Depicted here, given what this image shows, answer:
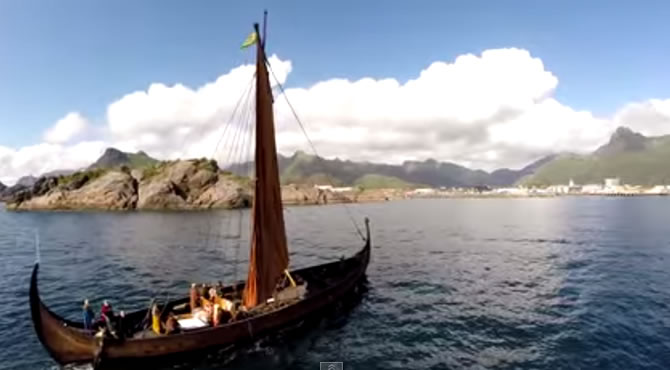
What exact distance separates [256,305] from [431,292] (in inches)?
691

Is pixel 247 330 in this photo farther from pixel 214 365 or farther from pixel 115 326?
pixel 115 326

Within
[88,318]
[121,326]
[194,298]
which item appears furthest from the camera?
[194,298]

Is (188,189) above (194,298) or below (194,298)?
above

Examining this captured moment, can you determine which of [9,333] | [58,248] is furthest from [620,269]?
[58,248]

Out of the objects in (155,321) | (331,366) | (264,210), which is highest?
→ (264,210)

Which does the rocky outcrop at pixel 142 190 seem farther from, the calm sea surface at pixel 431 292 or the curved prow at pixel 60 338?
the curved prow at pixel 60 338

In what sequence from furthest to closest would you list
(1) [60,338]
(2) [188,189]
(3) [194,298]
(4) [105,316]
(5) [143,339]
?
(2) [188,189] → (3) [194,298] → (4) [105,316] → (5) [143,339] → (1) [60,338]

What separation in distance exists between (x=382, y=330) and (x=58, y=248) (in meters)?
57.3

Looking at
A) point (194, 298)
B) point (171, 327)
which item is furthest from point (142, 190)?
point (171, 327)

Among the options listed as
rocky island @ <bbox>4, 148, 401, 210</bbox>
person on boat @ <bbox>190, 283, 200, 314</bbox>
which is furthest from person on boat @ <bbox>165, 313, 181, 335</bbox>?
rocky island @ <bbox>4, 148, 401, 210</bbox>

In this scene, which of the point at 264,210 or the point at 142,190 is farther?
the point at 142,190

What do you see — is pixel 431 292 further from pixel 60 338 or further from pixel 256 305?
pixel 60 338

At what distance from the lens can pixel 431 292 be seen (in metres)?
39.0

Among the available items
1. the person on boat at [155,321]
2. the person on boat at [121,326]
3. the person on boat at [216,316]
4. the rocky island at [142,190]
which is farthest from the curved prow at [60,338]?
the rocky island at [142,190]
